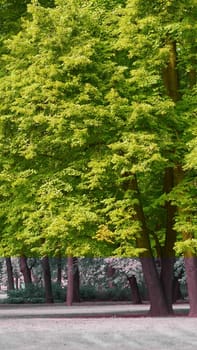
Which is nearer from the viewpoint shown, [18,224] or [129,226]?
[129,226]

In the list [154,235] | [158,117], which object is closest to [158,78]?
[158,117]

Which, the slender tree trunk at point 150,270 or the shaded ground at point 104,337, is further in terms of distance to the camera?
the slender tree trunk at point 150,270

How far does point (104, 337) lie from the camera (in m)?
21.0

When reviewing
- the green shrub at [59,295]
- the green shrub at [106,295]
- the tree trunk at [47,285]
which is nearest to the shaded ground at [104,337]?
the tree trunk at [47,285]

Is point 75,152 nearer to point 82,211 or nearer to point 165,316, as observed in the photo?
point 82,211

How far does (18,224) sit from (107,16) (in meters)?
8.86

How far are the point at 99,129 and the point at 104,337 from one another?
10.5 metres

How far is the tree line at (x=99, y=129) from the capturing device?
29516mm

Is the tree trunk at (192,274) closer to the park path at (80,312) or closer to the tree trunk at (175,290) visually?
the park path at (80,312)

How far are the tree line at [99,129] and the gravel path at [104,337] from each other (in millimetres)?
5292

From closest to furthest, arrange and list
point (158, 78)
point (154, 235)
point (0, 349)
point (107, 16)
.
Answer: point (0, 349) < point (158, 78) < point (107, 16) < point (154, 235)

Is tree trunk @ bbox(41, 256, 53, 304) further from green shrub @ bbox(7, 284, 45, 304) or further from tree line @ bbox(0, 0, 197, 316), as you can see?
tree line @ bbox(0, 0, 197, 316)

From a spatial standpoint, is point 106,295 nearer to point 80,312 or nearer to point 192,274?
point 80,312

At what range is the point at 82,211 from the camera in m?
29.9
